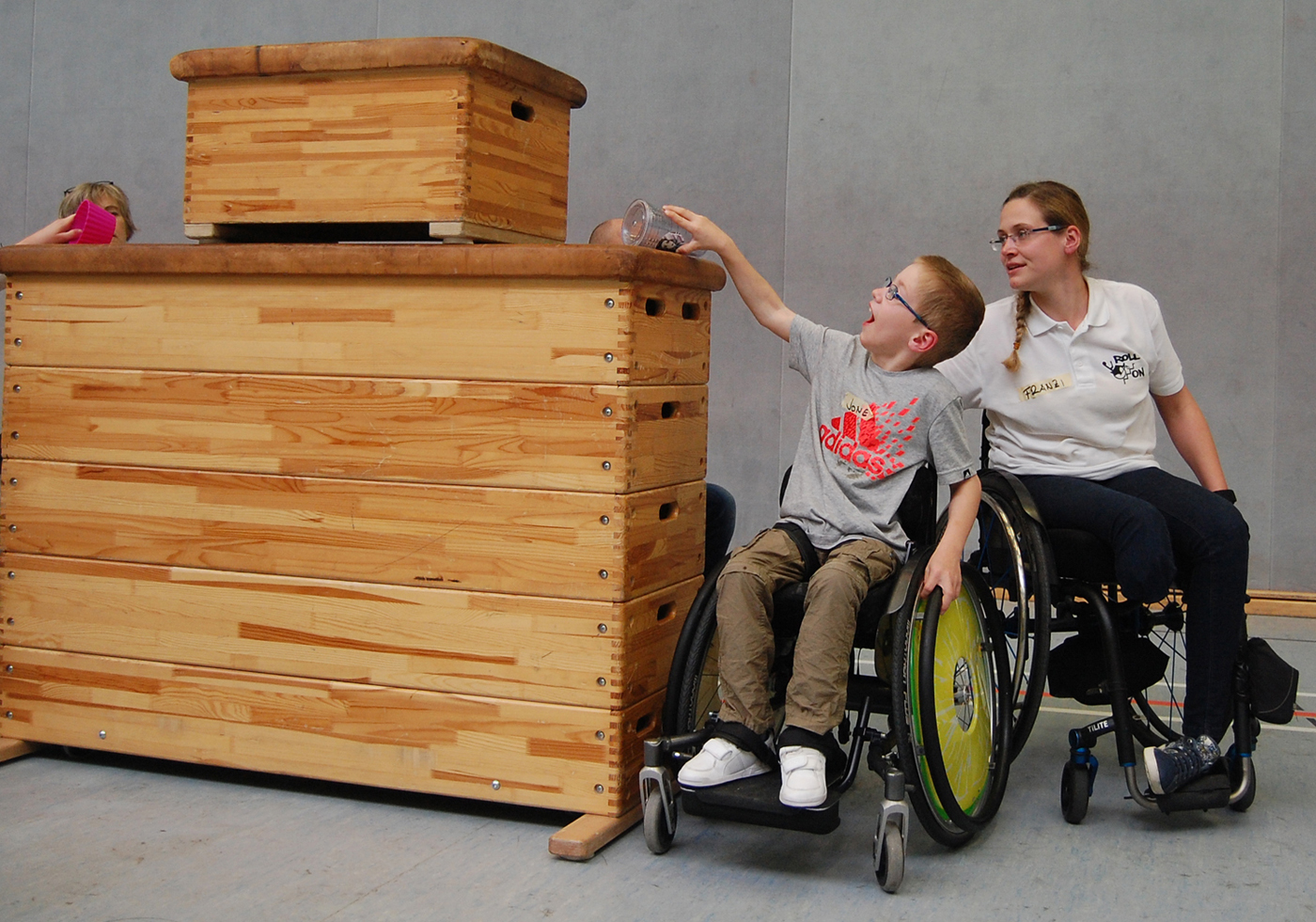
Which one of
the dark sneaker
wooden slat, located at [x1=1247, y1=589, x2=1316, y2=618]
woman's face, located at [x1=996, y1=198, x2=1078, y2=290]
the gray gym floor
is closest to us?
the gray gym floor

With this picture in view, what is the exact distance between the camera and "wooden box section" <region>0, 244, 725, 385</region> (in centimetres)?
215

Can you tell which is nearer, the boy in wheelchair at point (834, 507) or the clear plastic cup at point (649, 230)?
the boy in wheelchair at point (834, 507)

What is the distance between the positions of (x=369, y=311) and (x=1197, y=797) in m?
1.73

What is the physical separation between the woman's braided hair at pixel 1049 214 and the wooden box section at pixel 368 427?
694 mm

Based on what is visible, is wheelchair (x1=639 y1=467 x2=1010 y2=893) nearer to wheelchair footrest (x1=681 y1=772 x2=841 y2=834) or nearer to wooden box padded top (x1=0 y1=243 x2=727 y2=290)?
wheelchair footrest (x1=681 y1=772 x2=841 y2=834)

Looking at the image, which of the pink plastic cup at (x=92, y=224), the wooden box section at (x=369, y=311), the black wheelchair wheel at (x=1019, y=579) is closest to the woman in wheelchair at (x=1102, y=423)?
the black wheelchair wheel at (x=1019, y=579)

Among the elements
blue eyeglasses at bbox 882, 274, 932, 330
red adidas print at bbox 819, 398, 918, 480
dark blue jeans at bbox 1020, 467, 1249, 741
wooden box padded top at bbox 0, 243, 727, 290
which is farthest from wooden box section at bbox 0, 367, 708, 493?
dark blue jeans at bbox 1020, 467, 1249, 741

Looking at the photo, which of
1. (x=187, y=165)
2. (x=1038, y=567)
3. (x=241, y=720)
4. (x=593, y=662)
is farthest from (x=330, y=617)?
(x=1038, y=567)

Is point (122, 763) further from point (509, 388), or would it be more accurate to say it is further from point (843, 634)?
point (843, 634)

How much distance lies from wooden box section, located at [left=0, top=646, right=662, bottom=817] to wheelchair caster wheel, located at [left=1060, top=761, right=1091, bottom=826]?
0.77 metres

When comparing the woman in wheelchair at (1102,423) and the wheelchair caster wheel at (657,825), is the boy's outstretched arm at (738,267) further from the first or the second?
the wheelchair caster wheel at (657,825)

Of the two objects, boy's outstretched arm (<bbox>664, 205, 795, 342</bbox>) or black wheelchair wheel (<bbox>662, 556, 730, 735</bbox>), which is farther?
boy's outstretched arm (<bbox>664, 205, 795, 342</bbox>)

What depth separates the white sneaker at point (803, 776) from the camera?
1890mm

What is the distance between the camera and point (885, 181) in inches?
189
